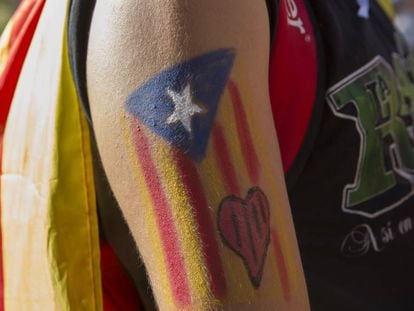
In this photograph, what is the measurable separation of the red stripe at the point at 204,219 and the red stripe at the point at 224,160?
28 mm

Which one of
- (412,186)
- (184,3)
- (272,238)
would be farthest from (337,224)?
(184,3)

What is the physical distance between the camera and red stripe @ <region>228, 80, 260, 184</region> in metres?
0.77

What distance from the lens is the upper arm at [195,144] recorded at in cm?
75

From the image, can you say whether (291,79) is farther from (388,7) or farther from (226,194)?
(388,7)

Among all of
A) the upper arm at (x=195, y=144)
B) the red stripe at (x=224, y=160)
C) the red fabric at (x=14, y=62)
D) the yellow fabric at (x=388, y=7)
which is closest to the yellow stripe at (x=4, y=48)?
the red fabric at (x=14, y=62)

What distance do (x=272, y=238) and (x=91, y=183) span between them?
0.75ft

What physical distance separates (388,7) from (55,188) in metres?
0.61

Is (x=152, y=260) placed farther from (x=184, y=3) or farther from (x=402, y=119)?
(x=402, y=119)

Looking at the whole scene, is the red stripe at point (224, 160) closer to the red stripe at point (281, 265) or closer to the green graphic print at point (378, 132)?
the red stripe at point (281, 265)

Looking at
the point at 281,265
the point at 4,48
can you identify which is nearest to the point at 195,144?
the point at 281,265

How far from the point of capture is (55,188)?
88cm

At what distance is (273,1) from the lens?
0.84 m

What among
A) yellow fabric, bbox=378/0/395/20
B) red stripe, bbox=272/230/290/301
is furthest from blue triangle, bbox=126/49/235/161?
yellow fabric, bbox=378/0/395/20

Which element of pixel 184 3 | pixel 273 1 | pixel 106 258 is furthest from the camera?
pixel 106 258
